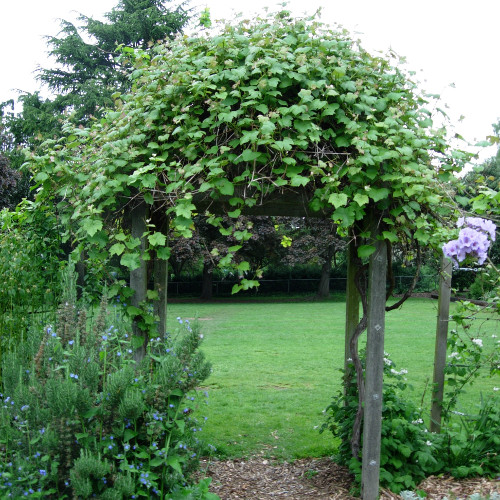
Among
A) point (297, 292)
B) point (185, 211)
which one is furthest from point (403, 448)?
point (297, 292)

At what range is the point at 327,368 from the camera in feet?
28.2

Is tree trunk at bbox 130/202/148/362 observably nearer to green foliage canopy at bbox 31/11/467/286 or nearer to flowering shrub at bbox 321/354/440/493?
green foliage canopy at bbox 31/11/467/286

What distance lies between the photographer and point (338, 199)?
3006mm

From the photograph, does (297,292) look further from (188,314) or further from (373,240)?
(373,240)

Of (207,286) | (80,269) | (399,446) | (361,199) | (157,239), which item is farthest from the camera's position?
(207,286)

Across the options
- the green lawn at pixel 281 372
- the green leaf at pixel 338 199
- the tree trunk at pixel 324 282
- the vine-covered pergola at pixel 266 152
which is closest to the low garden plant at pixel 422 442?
the vine-covered pergola at pixel 266 152

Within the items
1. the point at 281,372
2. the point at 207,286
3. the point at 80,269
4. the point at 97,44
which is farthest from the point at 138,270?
the point at 97,44

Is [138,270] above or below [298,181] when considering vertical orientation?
below

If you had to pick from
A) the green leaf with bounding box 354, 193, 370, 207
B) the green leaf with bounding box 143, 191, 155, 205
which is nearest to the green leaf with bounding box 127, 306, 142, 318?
the green leaf with bounding box 143, 191, 155, 205

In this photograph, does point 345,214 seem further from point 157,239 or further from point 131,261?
point 131,261

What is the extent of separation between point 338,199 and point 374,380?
1.18m

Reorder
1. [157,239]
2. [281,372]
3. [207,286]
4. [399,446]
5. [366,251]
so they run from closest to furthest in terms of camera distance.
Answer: [157,239], [366,251], [399,446], [281,372], [207,286]

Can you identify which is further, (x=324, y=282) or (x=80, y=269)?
(x=324, y=282)

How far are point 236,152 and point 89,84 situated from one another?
71.1 feet
